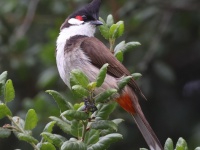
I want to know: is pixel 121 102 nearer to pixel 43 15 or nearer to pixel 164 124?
pixel 164 124

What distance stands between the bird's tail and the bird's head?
547mm

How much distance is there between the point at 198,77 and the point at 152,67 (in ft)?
1.55

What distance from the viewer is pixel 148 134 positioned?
11.1 feet

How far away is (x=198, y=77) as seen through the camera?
566 cm

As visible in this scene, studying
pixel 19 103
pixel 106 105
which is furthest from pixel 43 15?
pixel 106 105

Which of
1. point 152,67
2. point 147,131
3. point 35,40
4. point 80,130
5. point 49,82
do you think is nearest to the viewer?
point 80,130

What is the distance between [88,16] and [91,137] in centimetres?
114

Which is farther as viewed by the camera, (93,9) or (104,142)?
(93,9)

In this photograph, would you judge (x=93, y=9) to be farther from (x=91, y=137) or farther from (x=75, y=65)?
(x=91, y=137)

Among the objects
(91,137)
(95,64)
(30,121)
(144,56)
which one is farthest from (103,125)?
(144,56)

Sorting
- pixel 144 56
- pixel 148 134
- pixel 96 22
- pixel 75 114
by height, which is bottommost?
pixel 148 134

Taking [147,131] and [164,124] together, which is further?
[164,124]

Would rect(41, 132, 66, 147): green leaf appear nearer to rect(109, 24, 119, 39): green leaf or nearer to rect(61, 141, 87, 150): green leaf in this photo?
rect(61, 141, 87, 150): green leaf

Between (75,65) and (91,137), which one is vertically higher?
(75,65)
